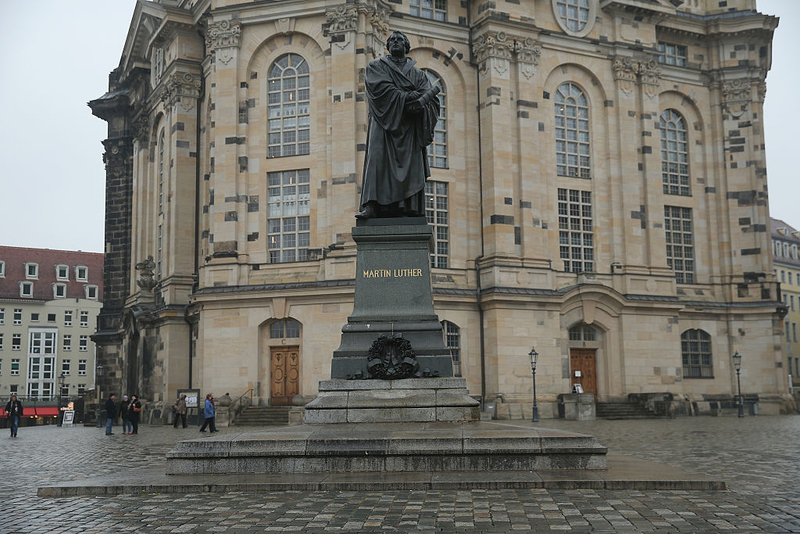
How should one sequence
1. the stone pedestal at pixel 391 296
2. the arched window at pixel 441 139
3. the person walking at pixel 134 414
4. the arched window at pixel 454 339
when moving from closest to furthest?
the stone pedestal at pixel 391 296 → the person walking at pixel 134 414 → the arched window at pixel 454 339 → the arched window at pixel 441 139

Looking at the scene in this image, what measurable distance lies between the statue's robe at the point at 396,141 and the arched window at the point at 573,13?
101 ft

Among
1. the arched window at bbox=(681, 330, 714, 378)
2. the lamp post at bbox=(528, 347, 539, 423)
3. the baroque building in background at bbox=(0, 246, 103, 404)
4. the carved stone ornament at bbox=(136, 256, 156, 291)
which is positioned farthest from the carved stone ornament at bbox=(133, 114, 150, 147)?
the baroque building in background at bbox=(0, 246, 103, 404)

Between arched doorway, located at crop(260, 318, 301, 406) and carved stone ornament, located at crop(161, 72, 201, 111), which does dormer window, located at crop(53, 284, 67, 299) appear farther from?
arched doorway, located at crop(260, 318, 301, 406)

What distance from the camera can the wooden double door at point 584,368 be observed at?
1574 inches

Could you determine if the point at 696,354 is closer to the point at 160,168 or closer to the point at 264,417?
the point at 264,417

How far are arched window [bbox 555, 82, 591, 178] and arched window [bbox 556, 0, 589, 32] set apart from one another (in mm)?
2943

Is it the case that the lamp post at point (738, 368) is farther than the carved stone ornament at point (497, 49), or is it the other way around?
the lamp post at point (738, 368)

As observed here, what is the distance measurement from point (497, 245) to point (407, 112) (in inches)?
986

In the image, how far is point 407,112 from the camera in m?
13.7

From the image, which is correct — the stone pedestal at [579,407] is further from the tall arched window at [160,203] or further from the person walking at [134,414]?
the tall arched window at [160,203]

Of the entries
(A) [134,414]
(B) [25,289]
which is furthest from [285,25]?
(B) [25,289]

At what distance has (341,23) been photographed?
36.8 m

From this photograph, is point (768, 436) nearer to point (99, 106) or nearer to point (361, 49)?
point (361, 49)

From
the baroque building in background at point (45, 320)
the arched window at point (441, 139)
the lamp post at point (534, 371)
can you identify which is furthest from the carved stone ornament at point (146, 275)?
the baroque building in background at point (45, 320)
